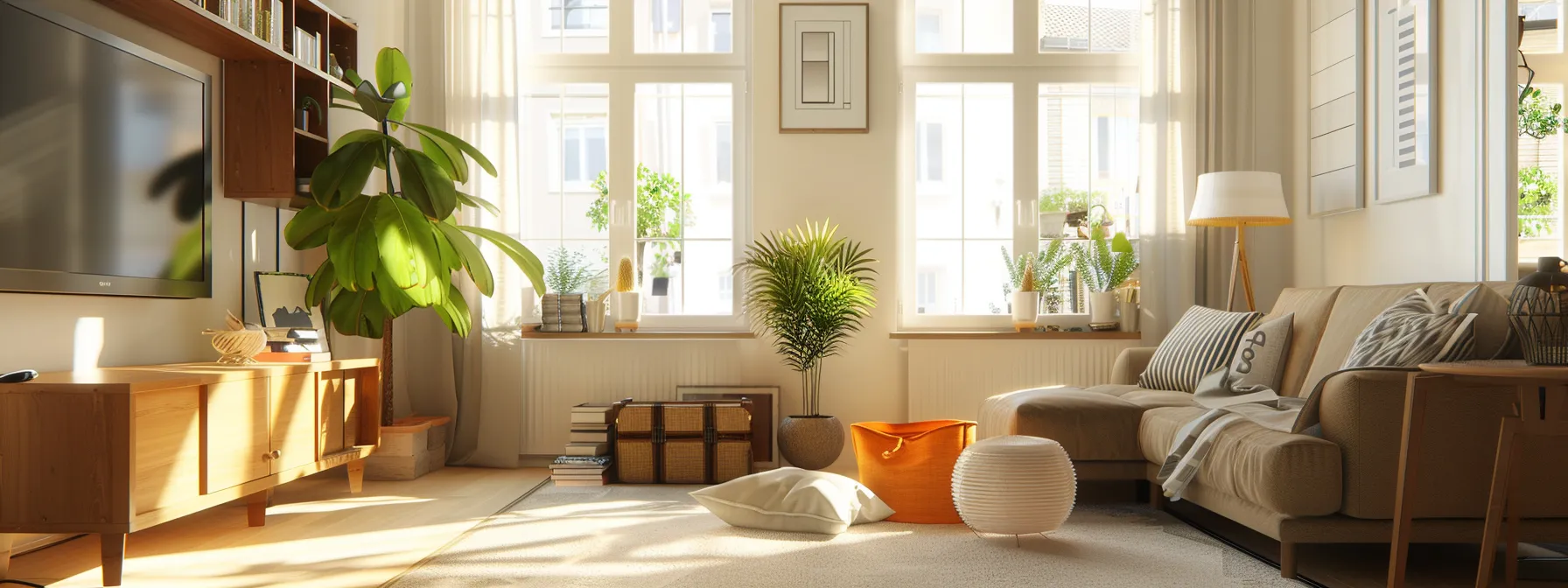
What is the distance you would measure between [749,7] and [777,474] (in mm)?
2653

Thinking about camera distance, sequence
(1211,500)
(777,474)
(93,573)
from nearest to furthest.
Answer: (93,573) < (1211,500) < (777,474)

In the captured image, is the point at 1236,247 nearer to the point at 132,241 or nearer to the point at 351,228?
the point at 351,228

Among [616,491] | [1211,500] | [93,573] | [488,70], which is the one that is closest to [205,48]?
[488,70]

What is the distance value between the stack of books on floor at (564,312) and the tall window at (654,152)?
0.22 m

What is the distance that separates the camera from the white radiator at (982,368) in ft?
16.4

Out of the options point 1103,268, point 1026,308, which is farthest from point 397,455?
point 1103,268

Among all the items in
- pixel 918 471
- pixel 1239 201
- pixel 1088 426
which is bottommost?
→ pixel 918 471

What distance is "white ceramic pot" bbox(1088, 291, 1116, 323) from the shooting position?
5074mm

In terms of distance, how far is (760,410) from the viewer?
4914 mm

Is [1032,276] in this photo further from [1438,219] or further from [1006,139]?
[1438,219]

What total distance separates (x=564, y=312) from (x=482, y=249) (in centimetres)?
50

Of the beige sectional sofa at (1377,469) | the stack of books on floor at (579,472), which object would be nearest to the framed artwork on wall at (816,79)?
the stack of books on floor at (579,472)

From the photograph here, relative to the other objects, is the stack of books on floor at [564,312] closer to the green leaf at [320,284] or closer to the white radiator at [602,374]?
the white radiator at [602,374]

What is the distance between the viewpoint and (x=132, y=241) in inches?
130
